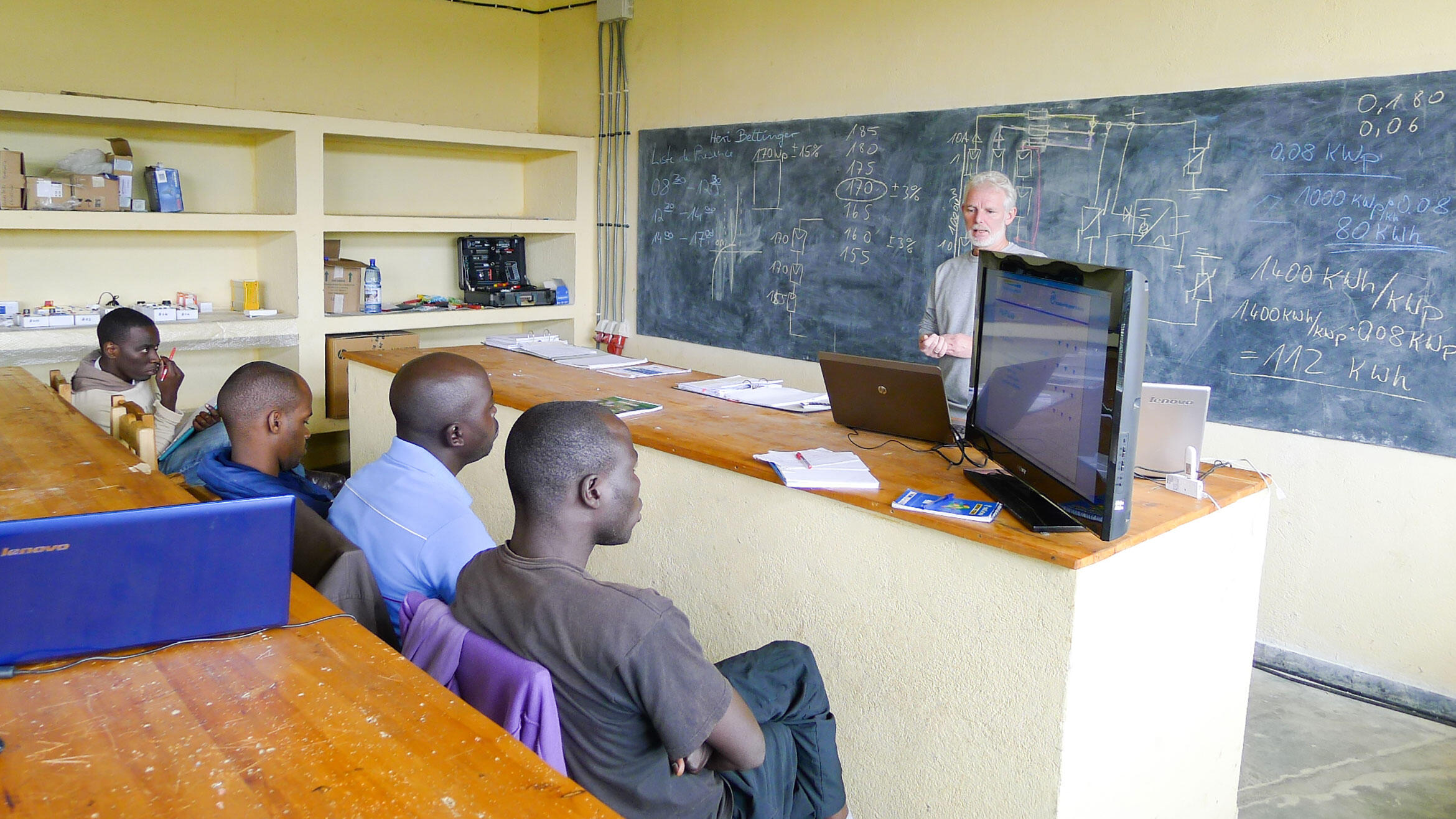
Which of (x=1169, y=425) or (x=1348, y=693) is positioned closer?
(x=1169, y=425)

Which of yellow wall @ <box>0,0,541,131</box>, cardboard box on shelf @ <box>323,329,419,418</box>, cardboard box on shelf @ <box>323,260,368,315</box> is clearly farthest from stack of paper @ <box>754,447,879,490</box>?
yellow wall @ <box>0,0,541,131</box>

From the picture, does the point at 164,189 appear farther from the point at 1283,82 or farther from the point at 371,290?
the point at 1283,82

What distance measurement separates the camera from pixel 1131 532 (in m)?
1.84

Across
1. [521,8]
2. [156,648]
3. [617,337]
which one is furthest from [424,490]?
[521,8]

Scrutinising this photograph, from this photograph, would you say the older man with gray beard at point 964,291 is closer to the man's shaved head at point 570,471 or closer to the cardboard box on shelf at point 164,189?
the man's shaved head at point 570,471

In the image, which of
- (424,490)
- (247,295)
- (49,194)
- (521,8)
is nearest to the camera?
(424,490)

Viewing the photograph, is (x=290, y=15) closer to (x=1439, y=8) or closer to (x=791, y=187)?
(x=791, y=187)

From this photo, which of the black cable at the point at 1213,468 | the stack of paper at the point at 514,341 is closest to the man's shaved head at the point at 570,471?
the black cable at the point at 1213,468

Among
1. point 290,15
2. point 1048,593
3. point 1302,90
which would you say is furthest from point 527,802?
point 290,15

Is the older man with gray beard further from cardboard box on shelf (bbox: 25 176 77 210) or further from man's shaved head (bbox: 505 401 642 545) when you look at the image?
cardboard box on shelf (bbox: 25 176 77 210)

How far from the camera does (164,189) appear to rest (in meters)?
4.66

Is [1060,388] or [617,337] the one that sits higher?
[1060,388]

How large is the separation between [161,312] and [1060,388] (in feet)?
14.1

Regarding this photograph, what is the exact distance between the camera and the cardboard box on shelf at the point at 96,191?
440 cm
